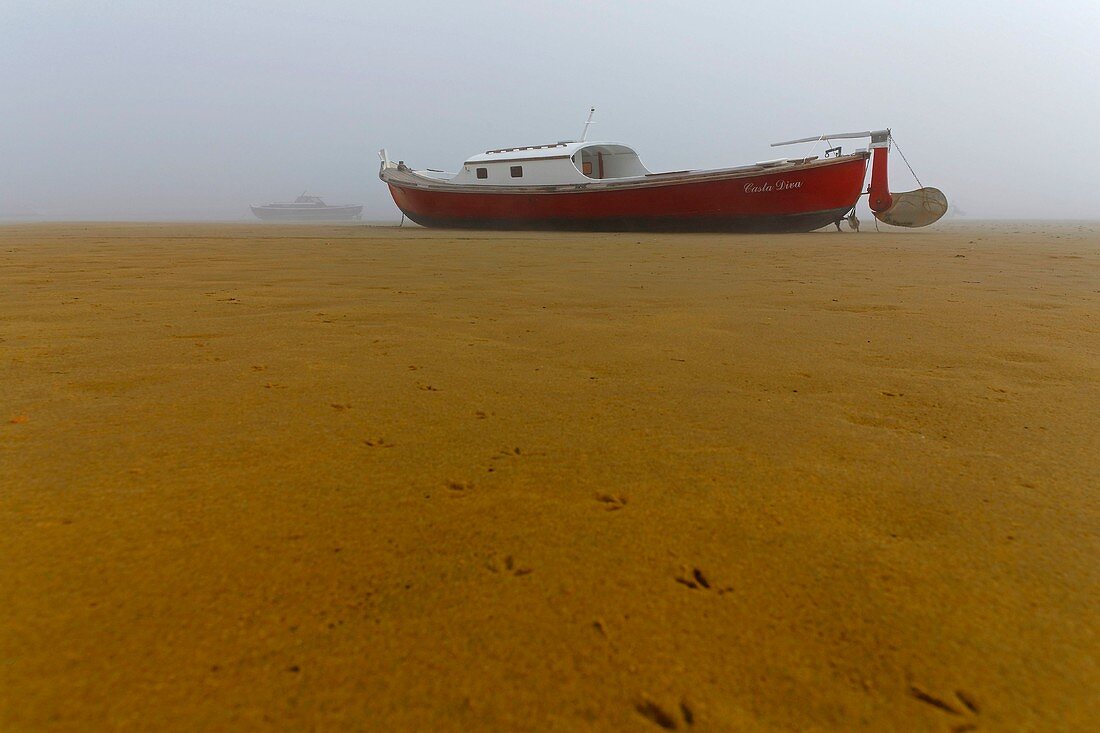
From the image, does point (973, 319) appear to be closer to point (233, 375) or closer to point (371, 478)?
point (371, 478)

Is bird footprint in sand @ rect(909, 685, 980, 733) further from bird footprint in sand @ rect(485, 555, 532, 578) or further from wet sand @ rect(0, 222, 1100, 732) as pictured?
bird footprint in sand @ rect(485, 555, 532, 578)

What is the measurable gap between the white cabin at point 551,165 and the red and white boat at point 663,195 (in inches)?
0.8

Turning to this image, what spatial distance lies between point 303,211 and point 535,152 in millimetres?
40375

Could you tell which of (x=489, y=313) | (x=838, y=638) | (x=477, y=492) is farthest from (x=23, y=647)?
(x=489, y=313)

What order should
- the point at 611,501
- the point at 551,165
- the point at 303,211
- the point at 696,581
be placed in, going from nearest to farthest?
the point at 696,581
the point at 611,501
the point at 551,165
the point at 303,211

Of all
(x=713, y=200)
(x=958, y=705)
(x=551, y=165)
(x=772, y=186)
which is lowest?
(x=958, y=705)

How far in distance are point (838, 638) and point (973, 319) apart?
236 centimetres

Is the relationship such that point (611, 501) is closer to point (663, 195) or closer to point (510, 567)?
point (510, 567)

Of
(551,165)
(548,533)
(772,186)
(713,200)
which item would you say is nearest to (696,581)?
(548,533)

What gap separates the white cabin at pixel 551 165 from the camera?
38.2 feet

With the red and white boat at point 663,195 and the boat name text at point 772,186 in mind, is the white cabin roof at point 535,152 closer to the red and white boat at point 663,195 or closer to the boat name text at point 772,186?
the red and white boat at point 663,195

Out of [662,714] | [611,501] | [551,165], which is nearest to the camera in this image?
[662,714]

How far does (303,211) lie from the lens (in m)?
47.3

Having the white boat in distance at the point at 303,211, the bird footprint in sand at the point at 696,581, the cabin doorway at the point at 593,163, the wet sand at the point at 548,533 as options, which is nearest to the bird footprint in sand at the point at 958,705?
the wet sand at the point at 548,533
